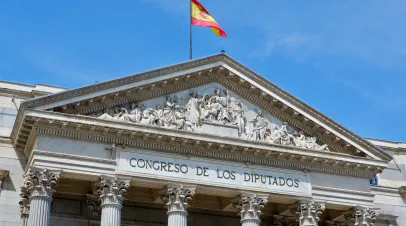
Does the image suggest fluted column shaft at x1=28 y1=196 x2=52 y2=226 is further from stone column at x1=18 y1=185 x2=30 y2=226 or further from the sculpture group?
the sculpture group

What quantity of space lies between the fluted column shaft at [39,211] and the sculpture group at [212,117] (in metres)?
4.49

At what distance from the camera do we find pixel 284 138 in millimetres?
37281

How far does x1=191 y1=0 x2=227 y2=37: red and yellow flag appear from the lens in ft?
133

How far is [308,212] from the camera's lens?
36.5 meters

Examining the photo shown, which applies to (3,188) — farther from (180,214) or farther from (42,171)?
(180,214)

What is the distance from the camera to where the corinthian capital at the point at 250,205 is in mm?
35312

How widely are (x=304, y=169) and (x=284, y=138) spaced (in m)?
1.77

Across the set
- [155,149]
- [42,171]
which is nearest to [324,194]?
[155,149]

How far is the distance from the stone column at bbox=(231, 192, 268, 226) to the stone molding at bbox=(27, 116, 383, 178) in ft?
5.58

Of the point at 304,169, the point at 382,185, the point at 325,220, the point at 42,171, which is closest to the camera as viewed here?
the point at 42,171

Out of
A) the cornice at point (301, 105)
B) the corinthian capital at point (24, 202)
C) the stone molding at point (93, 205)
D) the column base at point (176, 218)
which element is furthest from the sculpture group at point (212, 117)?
the corinthian capital at point (24, 202)

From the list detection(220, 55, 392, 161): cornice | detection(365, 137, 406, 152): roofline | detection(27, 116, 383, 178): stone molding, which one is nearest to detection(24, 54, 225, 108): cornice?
detection(27, 116, 383, 178): stone molding

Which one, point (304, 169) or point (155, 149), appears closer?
point (155, 149)

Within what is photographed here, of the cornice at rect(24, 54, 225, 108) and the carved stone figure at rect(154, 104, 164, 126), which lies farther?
the carved stone figure at rect(154, 104, 164, 126)
